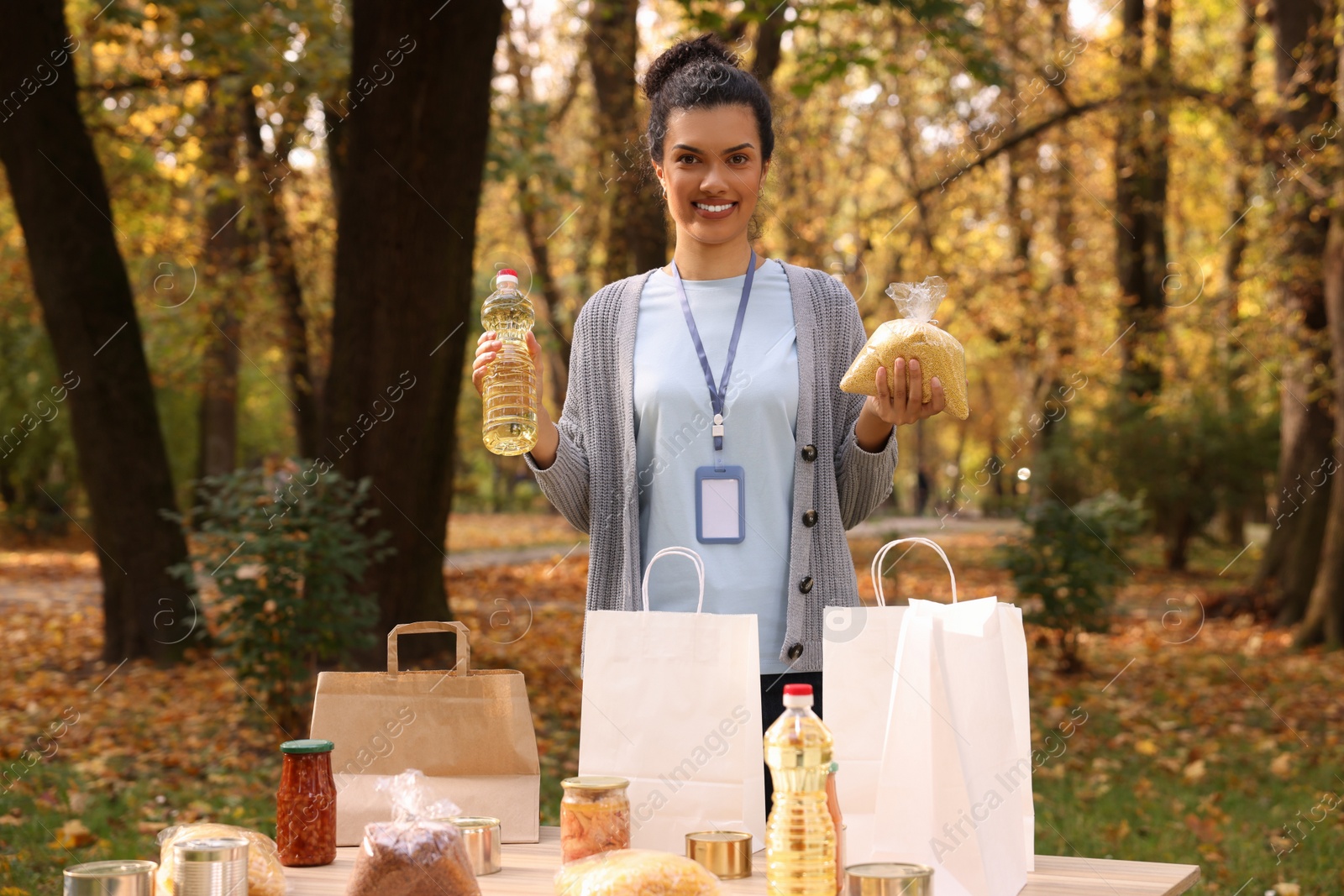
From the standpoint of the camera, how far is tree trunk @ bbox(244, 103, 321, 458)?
13.0m

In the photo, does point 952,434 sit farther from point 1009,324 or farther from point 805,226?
point 805,226

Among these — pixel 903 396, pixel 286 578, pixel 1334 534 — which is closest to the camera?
pixel 903 396

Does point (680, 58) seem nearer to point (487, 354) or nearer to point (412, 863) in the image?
point (487, 354)

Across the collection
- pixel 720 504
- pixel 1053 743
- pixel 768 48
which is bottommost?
pixel 1053 743

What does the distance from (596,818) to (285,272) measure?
12.5 m

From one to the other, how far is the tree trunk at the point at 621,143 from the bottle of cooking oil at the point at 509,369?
9.97 m

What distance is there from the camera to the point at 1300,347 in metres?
12.7

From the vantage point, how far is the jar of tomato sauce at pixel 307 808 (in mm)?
2168

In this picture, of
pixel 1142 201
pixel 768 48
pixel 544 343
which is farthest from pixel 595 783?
pixel 544 343

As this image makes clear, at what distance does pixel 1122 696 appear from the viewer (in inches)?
369

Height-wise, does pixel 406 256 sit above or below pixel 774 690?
above

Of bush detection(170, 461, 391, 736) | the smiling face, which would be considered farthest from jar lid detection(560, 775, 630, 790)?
bush detection(170, 461, 391, 736)

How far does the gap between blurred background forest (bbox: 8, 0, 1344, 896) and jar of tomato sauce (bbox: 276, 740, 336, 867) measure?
4.88 ft

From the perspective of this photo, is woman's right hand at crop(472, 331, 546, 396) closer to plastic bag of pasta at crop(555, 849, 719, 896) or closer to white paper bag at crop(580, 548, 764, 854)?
white paper bag at crop(580, 548, 764, 854)
